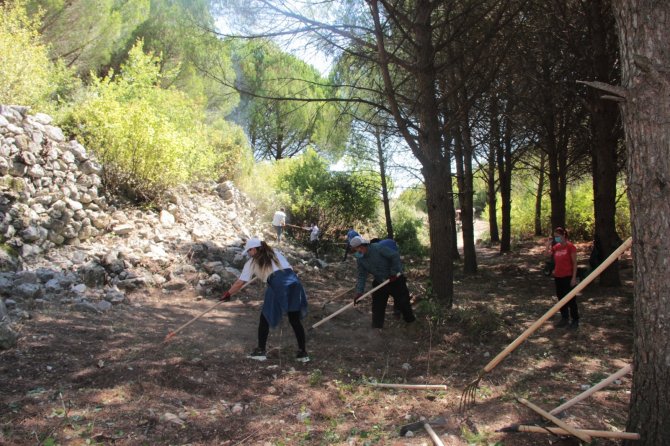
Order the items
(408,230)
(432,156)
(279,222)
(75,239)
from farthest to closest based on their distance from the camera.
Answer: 1. (408,230)
2. (279,222)
3. (75,239)
4. (432,156)

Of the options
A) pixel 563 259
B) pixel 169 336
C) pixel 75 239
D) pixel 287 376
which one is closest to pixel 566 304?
pixel 563 259

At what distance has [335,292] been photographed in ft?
34.0

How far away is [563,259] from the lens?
23.3ft

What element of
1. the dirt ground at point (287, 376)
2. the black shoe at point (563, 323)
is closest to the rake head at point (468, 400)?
the dirt ground at point (287, 376)

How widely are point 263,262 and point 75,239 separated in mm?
4395

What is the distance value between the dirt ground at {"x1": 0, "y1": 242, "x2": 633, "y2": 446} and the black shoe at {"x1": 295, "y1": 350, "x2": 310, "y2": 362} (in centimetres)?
9

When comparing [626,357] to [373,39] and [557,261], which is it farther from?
[373,39]

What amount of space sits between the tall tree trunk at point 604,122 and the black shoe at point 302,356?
21.2ft

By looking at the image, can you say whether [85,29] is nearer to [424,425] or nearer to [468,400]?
[468,400]

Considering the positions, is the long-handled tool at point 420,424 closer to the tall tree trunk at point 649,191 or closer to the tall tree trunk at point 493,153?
the tall tree trunk at point 649,191

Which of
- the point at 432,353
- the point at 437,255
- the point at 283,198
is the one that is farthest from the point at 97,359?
the point at 283,198

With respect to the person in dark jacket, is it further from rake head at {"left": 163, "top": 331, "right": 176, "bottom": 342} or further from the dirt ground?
rake head at {"left": 163, "top": 331, "right": 176, "bottom": 342}

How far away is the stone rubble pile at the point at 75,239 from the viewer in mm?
7043

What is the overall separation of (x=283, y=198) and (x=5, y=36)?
867 cm
